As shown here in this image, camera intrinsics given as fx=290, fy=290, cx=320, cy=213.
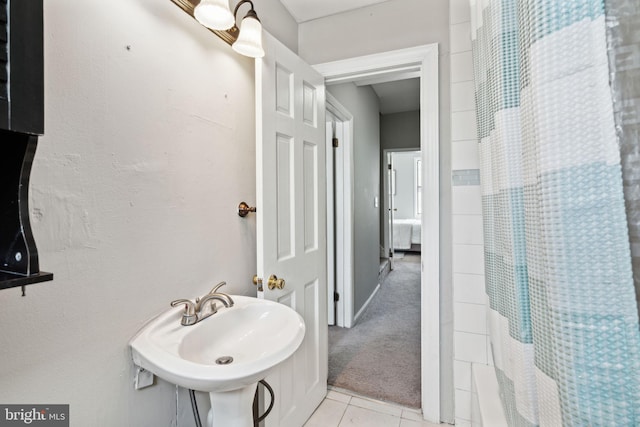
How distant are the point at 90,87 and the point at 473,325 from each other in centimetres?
189

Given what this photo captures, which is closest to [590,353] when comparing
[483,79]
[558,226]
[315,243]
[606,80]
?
[558,226]

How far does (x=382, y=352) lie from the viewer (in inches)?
94.7

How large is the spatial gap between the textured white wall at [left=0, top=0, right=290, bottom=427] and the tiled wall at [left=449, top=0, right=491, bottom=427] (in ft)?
4.01

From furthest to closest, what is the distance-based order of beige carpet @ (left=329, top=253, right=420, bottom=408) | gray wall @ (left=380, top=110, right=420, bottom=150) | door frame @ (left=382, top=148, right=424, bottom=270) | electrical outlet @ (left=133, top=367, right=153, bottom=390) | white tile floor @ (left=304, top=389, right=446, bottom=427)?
door frame @ (left=382, top=148, right=424, bottom=270)
gray wall @ (left=380, top=110, right=420, bottom=150)
beige carpet @ (left=329, top=253, right=420, bottom=408)
white tile floor @ (left=304, top=389, right=446, bottom=427)
electrical outlet @ (left=133, top=367, right=153, bottom=390)

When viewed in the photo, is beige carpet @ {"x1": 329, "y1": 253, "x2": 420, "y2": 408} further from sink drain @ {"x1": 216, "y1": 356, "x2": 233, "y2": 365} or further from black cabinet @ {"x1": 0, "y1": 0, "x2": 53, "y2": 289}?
black cabinet @ {"x1": 0, "y1": 0, "x2": 53, "y2": 289}

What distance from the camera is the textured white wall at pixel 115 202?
0.70 meters

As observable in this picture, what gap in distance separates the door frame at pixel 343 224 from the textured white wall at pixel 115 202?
1684 millimetres

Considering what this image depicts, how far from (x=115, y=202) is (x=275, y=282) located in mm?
690

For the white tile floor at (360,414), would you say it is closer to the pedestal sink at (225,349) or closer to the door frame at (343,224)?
the pedestal sink at (225,349)

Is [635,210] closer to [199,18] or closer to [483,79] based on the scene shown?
[483,79]

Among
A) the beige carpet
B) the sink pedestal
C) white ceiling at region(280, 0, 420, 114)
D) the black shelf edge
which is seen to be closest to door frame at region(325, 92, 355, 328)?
the beige carpet

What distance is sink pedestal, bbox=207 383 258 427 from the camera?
937 millimetres

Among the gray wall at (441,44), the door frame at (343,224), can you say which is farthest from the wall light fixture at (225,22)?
the door frame at (343,224)

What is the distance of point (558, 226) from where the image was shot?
45 centimetres
